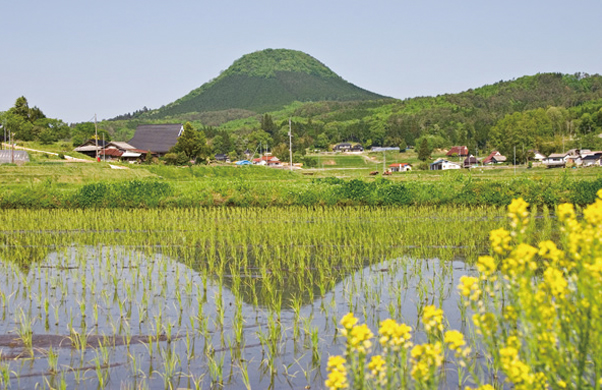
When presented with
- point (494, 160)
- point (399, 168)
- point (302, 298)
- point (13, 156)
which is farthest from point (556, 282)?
point (494, 160)

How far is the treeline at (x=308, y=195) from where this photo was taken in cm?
1998

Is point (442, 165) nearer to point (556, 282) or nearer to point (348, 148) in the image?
point (348, 148)

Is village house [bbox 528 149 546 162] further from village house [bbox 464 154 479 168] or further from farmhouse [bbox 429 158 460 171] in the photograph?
farmhouse [bbox 429 158 460 171]

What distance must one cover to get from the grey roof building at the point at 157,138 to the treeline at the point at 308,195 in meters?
45.7

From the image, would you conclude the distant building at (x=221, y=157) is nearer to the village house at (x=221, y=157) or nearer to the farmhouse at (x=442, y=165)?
the village house at (x=221, y=157)

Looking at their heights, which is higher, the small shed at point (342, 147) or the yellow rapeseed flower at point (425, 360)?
the small shed at point (342, 147)

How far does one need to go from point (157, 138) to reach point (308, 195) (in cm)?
5081

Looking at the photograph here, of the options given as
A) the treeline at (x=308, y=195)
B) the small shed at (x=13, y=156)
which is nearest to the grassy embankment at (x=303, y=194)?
the treeline at (x=308, y=195)

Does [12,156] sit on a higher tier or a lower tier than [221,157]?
lower

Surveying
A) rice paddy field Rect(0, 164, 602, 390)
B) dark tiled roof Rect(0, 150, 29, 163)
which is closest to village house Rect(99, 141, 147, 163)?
dark tiled roof Rect(0, 150, 29, 163)

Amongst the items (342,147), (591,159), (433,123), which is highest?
(433,123)

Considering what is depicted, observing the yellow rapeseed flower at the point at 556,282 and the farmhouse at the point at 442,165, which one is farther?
the farmhouse at the point at 442,165

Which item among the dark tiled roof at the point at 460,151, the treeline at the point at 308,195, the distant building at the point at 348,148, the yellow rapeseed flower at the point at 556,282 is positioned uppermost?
the distant building at the point at 348,148

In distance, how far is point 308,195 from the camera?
2066 centimetres
